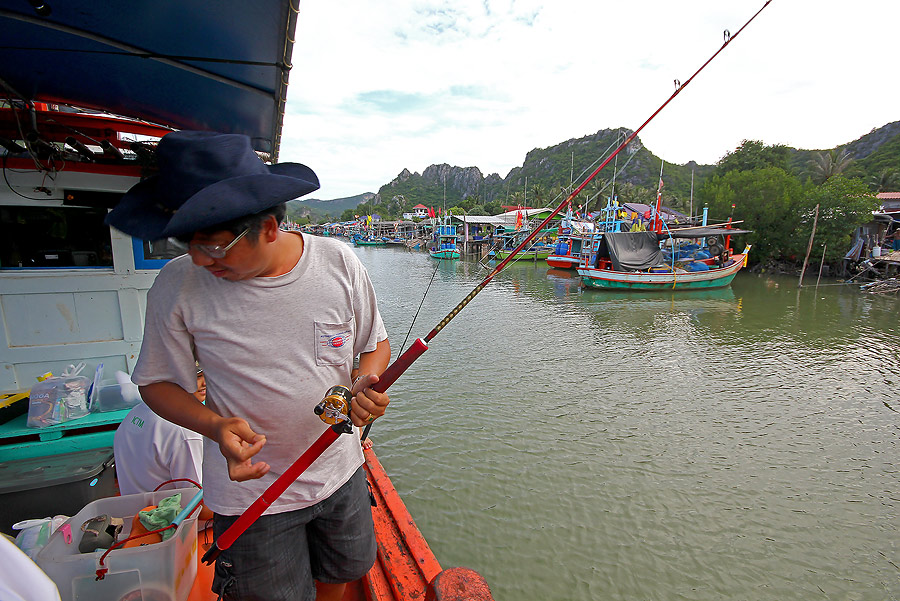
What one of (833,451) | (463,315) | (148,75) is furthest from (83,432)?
(463,315)

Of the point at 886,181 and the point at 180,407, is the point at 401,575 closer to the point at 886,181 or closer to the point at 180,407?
the point at 180,407

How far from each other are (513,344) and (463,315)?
134 inches

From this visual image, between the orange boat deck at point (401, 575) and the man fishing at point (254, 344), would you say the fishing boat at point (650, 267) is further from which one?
the man fishing at point (254, 344)

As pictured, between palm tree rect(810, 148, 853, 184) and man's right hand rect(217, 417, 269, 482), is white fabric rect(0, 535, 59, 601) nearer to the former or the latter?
man's right hand rect(217, 417, 269, 482)

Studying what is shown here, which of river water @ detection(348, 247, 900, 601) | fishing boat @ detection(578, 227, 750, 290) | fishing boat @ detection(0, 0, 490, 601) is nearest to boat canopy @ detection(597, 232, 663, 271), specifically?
fishing boat @ detection(578, 227, 750, 290)

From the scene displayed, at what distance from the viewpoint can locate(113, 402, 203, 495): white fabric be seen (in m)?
2.29

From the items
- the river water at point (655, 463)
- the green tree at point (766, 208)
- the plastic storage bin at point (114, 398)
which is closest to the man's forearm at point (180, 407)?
the plastic storage bin at point (114, 398)

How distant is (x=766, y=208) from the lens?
25.9 meters

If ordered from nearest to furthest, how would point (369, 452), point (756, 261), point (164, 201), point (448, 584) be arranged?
point (164, 201)
point (448, 584)
point (369, 452)
point (756, 261)

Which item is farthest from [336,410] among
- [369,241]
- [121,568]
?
[369,241]

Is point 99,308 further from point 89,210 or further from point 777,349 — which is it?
point 777,349

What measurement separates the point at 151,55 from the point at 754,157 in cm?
5220

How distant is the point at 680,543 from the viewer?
13.6ft

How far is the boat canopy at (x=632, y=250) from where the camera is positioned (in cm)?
1947
